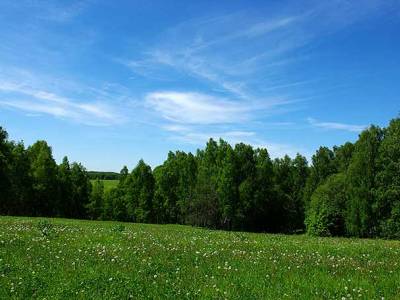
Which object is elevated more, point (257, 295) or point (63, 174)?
point (63, 174)

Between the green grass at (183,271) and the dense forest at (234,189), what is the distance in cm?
→ 5887

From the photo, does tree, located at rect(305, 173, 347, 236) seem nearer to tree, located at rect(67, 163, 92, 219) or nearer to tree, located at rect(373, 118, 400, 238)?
tree, located at rect(373, 118, 400, 238)

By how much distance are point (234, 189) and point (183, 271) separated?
72.6 meters

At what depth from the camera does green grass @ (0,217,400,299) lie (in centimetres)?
1120

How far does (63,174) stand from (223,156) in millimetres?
30833

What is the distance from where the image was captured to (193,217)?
88.4 metres

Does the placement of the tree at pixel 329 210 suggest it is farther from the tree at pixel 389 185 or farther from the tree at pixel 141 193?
the tree at pixel 141 193

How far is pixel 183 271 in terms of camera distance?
13.5 m

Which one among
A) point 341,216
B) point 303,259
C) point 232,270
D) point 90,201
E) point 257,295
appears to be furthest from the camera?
point 90,201

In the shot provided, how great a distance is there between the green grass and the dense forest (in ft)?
193

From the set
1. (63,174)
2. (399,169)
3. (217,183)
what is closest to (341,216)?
(399,169)

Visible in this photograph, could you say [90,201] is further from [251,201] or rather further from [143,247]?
[143,247]

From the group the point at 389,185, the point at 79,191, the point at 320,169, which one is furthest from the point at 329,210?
the point at 79,191

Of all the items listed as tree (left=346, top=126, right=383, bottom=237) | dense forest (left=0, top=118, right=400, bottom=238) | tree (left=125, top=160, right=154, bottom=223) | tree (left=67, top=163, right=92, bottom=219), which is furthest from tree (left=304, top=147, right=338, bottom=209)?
tree (left=67, top=163, right=92, bottom=219)
